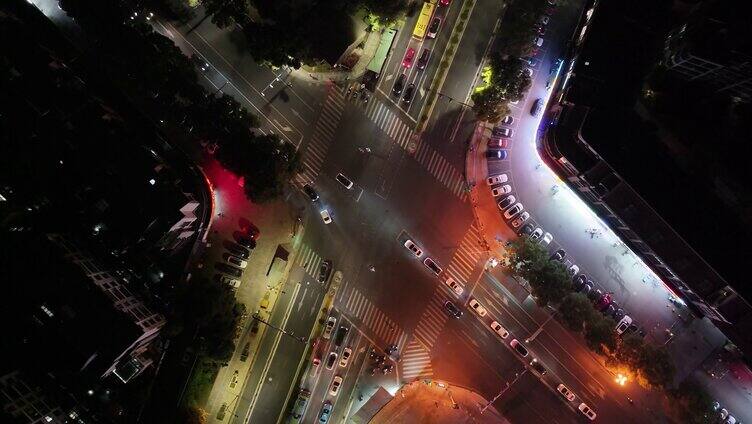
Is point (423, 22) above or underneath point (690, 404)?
above

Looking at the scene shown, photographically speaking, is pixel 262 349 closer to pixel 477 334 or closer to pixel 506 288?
pixel 477 334

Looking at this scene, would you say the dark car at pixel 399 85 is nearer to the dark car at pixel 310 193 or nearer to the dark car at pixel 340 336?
the dark car at pixel 310 193

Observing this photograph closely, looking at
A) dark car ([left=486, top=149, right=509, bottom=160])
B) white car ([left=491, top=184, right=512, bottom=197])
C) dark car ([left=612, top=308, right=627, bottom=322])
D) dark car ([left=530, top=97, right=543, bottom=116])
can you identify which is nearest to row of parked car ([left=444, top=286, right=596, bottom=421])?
dark car ([left=612, top=308, right=627, bottom=322])

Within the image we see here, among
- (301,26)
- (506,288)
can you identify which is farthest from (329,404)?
(301,26)

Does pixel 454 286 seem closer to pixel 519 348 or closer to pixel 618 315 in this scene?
pixel 519 348

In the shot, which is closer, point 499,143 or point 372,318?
point 372,318

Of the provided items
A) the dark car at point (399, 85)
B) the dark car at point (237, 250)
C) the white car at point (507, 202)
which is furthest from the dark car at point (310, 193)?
the white car at point (507, 202)

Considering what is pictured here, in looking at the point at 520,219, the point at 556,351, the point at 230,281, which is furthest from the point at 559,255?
the point at 230,281
